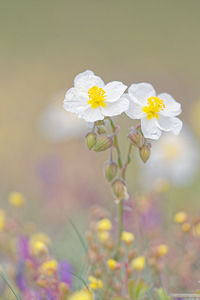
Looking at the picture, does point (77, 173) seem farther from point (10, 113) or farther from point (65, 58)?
point (65, 58)

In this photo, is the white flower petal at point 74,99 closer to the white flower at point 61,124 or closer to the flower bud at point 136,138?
the flower bud at point 136,138

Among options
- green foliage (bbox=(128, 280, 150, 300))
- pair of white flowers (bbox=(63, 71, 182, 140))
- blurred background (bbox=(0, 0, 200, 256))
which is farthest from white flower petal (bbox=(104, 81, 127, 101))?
blurred background (bbox=(0, 0, 200, 256))

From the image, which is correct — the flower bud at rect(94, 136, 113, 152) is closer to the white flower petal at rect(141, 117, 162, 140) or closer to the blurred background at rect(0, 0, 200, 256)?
the white flower petal at rect(141, 117, 162, 140)

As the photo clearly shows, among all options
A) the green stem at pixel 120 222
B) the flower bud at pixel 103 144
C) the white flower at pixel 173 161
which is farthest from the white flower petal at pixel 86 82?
the white flower at pixel 173 161

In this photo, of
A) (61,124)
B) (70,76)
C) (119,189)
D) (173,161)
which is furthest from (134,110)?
(70,76)

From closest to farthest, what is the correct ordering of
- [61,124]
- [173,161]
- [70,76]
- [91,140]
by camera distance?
[91,140] < [173,161] < [61,124] < [70,76]

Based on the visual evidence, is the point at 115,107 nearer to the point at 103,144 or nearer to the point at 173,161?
the point at 103,144
